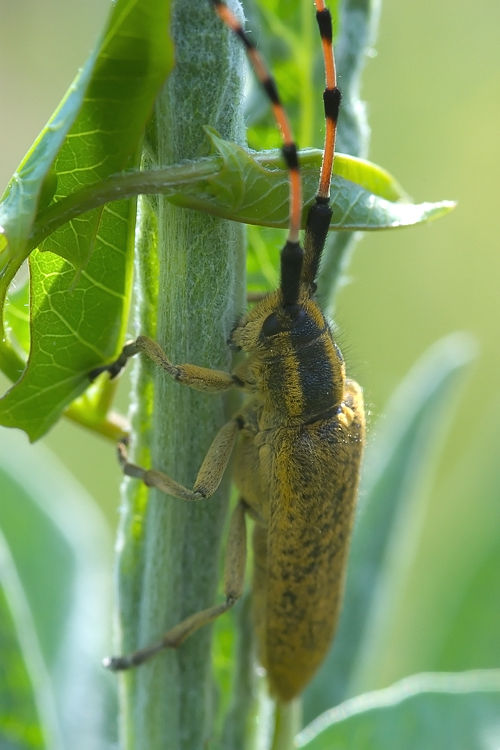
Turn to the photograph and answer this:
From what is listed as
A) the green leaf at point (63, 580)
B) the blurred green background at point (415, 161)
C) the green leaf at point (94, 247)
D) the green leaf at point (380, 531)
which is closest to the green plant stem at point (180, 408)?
the green leaf at point (94, 247)

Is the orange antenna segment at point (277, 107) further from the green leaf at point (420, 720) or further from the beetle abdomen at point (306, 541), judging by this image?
the green leaf at point (420, 720)

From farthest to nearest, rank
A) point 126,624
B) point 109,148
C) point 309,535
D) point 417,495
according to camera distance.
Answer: point 417,495 < point 309,535 < point 126,624 < point 109,148

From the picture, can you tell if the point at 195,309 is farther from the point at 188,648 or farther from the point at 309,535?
the point at 309,535

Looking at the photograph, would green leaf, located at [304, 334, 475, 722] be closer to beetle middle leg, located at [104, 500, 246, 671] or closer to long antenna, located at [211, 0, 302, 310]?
beetle middle leg, located at [104, 500, 246, 671]

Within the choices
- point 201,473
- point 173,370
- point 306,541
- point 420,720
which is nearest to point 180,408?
point 173,370

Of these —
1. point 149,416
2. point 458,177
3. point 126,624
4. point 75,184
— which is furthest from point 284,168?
point 458,177

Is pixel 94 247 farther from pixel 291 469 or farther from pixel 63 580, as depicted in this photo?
pixel 63 580
